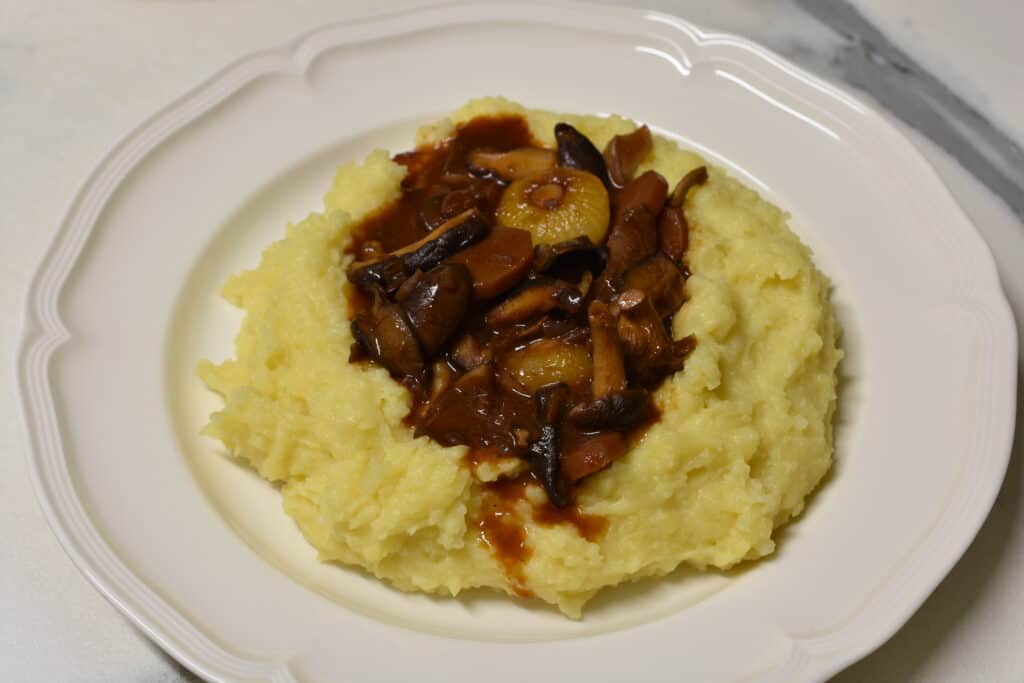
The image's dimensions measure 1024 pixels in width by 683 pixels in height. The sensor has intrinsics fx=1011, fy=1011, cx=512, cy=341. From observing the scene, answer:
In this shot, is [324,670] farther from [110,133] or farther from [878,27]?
[878,27]

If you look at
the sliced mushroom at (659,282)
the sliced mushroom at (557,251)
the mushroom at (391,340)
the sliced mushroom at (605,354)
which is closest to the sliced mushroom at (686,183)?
the sliced mushroom at (659,282)

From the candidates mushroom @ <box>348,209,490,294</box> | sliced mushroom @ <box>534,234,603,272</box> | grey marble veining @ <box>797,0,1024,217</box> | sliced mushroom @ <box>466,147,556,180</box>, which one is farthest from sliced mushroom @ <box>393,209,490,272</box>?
grey marble veining @ <box>797,0,1024,217</box>

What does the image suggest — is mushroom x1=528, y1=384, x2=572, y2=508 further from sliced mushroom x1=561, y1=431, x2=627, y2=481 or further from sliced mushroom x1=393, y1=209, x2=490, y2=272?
sliced mushroom x1=393, y1=209, x2=490, y2=272

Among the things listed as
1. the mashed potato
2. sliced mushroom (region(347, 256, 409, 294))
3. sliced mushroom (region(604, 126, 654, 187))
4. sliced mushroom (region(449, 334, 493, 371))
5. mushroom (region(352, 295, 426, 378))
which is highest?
sliced mushroom (region(604, 126, 654, 187))

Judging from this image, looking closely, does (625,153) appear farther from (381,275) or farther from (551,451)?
(551,451)

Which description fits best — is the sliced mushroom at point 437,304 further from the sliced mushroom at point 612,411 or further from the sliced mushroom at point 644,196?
the sliced mushroom at point 644,196
